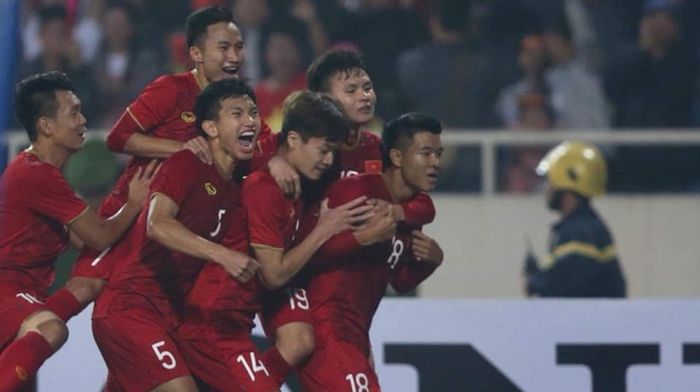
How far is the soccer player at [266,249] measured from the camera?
8.07 m

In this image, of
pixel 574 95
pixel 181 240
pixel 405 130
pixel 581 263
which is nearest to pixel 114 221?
pixel 181 240

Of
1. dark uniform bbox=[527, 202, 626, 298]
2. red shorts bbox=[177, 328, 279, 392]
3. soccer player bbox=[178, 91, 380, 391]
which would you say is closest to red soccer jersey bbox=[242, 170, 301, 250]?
soccer player bbox=[178, 91, 380, 391]

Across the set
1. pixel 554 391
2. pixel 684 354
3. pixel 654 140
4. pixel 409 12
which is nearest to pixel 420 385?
pixel 554 391

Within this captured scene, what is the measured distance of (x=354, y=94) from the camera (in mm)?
8617

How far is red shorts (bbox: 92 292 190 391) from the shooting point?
8172mm

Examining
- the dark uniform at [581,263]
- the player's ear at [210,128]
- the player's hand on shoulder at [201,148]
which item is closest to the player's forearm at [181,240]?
the player's hand on shoulder at [201,148]

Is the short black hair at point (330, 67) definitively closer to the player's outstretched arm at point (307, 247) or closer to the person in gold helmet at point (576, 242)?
the player's outstretched arm at point (307, 247)

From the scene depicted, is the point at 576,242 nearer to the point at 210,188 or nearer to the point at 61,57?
the point at 210,188

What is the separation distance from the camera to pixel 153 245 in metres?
8.29

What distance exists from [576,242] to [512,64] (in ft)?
7.22

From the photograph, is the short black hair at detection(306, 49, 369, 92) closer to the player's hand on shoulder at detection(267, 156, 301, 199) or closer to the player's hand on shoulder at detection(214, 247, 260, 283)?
the player's hand on shoulder at detection(267, 156, 301, 199)

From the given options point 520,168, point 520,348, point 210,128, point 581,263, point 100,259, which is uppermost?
point 210,128

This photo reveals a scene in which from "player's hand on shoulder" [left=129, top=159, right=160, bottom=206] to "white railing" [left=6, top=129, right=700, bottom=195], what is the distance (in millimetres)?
3507

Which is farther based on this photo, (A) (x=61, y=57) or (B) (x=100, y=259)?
(A) (x=61, y=57)
